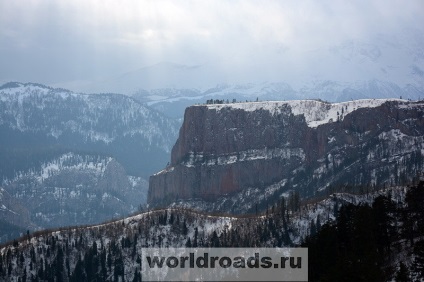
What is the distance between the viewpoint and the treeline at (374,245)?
125 meters

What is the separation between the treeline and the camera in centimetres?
12506

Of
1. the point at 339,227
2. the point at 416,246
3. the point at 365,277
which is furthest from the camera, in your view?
the point at 339,227

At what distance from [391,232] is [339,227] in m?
9.53

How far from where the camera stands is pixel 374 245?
145750 mm

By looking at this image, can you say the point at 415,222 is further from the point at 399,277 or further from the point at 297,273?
the point at 399,277

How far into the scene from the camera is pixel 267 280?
470 feet

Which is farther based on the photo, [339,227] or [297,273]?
[339,227]

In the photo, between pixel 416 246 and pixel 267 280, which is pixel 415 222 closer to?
pixel 416 246

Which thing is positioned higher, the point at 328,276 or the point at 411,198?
the point at 411,198

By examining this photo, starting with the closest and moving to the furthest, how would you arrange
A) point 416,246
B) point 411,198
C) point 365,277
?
point 365,277, point 416,246, point 411,198

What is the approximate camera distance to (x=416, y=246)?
139 meters

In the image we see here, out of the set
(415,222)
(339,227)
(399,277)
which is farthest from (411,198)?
(399,277)

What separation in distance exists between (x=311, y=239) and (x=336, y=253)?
19957 millimetres

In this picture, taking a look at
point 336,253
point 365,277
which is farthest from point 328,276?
point 336,253
